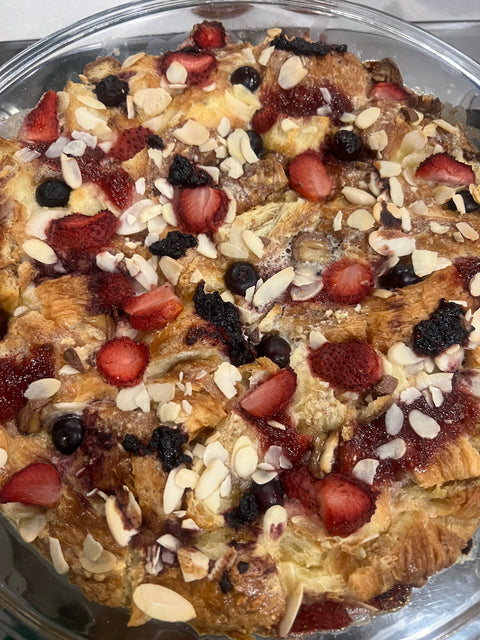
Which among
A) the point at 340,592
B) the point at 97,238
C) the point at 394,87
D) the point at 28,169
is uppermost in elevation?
the point at 394,87

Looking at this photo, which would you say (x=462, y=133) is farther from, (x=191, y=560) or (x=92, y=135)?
(x=191, y=560)

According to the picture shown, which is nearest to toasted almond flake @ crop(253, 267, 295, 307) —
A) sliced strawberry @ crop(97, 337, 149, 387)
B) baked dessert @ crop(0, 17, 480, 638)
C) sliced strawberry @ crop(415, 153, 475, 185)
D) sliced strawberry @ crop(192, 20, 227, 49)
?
baked dessert @ crop(0, 17, 480, 638)

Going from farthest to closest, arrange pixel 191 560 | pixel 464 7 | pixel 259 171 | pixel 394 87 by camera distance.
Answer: pixel 464 7 → pixel 394 87 → pixel 259 171 → pixel 191 560

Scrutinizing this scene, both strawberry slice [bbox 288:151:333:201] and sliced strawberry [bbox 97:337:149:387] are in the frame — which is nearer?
sliced strawberry [bbox 97:337:149:387]

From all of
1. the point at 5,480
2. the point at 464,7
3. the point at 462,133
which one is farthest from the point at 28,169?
the point at 464,7

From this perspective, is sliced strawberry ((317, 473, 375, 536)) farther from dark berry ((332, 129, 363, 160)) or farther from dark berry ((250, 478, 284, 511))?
dark berry ((332, 129, 363, 160))

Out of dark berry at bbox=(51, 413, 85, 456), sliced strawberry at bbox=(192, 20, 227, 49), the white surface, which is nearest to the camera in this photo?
dark berry at bbox=(51, 413, 85, 456)
